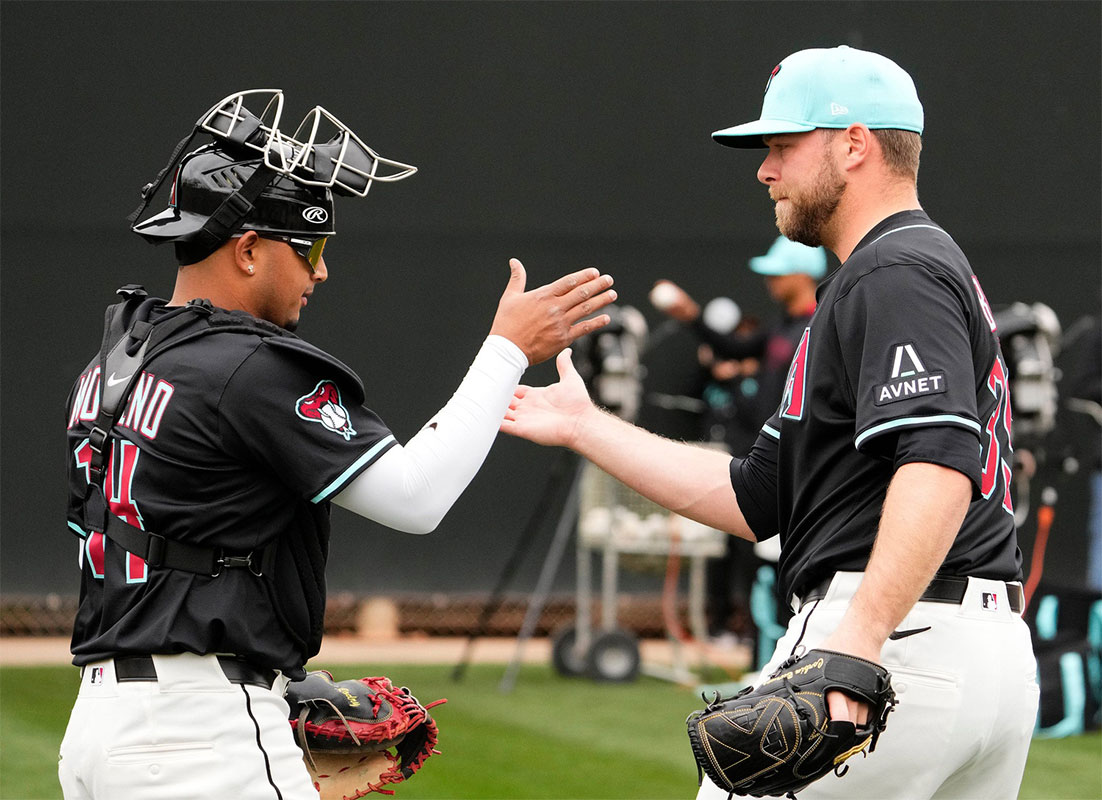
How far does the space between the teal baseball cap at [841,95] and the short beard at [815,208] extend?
10cm

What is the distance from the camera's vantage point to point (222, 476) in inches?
101

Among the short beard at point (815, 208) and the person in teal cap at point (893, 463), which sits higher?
the short beard at point (815, 208)

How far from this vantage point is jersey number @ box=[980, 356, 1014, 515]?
270cm

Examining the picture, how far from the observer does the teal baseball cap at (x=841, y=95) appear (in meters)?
2.87

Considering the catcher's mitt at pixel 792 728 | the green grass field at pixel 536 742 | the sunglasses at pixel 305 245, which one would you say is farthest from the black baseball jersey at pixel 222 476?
the green grass field at pixel 536 742

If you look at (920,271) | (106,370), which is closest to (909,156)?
(920,271)

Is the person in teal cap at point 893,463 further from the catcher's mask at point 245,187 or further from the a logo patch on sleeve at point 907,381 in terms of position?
the catcher's mask at point 245,187

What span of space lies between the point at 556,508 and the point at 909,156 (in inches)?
272

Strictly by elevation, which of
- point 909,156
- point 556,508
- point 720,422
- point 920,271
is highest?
point 909,156

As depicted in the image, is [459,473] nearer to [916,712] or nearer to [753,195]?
[916,712]

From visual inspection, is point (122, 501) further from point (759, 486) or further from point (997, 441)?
point (997, 441)

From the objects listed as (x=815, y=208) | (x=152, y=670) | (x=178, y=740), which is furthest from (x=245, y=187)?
(x=815, y=208)

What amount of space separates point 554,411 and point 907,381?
1205 mm

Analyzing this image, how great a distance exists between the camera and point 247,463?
257cm
